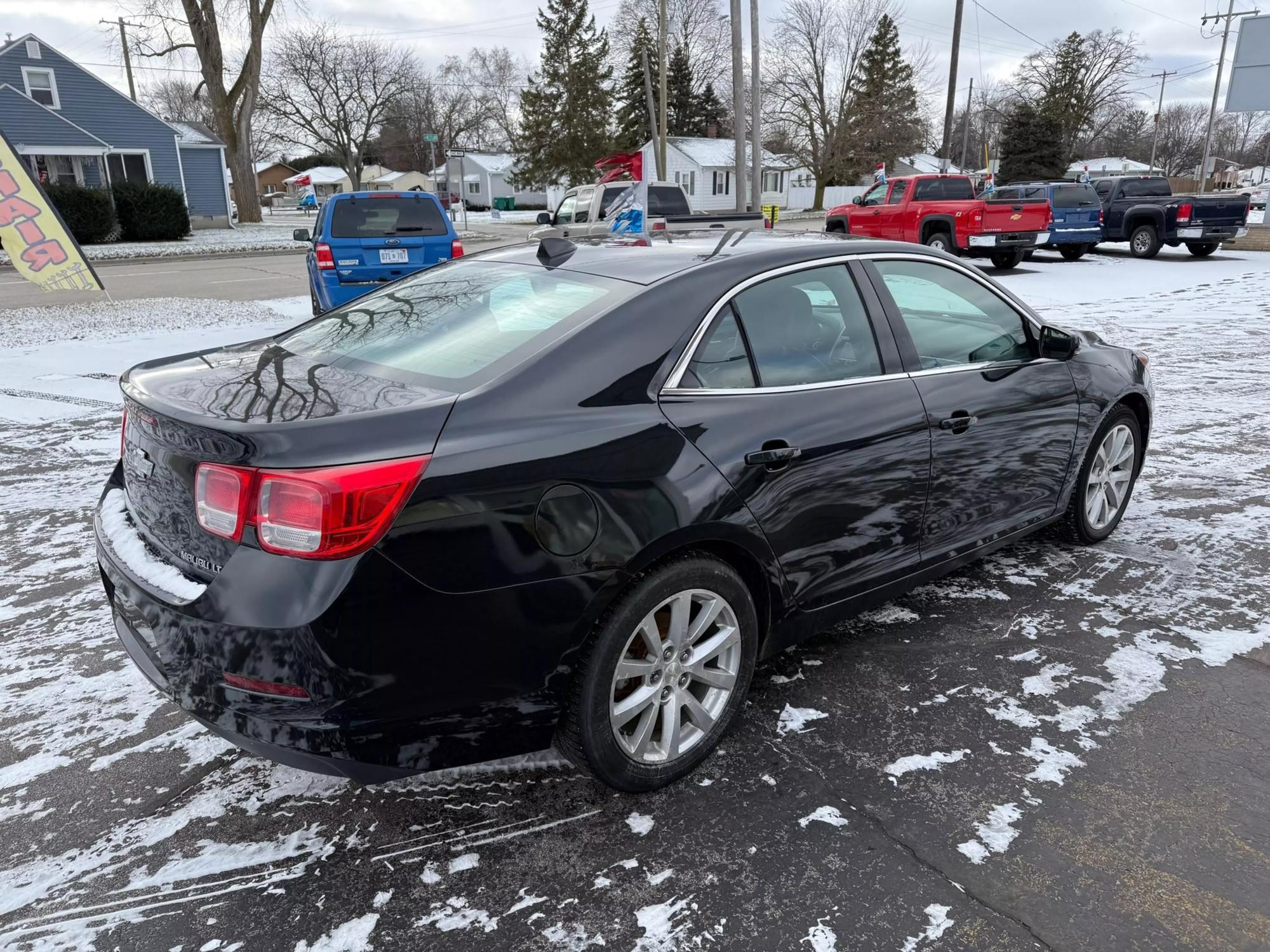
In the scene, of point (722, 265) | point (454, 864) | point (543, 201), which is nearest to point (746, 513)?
point (722, 265)

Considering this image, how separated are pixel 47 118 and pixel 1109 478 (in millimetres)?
39188

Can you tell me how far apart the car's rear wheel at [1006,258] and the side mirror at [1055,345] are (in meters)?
16.0

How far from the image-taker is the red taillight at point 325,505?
214 centimetres

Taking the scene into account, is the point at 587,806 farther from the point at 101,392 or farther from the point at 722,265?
the point at 101,392

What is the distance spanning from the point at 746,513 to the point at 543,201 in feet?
232

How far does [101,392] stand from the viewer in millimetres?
8141

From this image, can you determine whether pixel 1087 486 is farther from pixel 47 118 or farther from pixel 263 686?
pixel 47 118

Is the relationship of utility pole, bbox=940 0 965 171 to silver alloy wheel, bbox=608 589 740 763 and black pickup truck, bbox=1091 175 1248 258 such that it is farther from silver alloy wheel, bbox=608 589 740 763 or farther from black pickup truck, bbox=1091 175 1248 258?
silver alloy wheel, bbox=608 589 740 763

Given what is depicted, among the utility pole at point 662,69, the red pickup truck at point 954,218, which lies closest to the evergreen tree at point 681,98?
the utility pole at point 662,69

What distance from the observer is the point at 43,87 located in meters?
33.4

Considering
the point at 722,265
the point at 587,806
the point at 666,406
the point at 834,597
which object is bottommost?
the point at 587,806

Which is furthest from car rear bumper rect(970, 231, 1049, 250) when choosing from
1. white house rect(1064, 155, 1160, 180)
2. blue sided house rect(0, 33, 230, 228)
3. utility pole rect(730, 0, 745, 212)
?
white house rect(1064, 155, 1160, 180)

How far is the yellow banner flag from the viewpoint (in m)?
12.7

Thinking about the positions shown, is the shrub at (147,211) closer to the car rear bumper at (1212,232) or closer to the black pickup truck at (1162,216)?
the black pickup truck at (1162,216)
